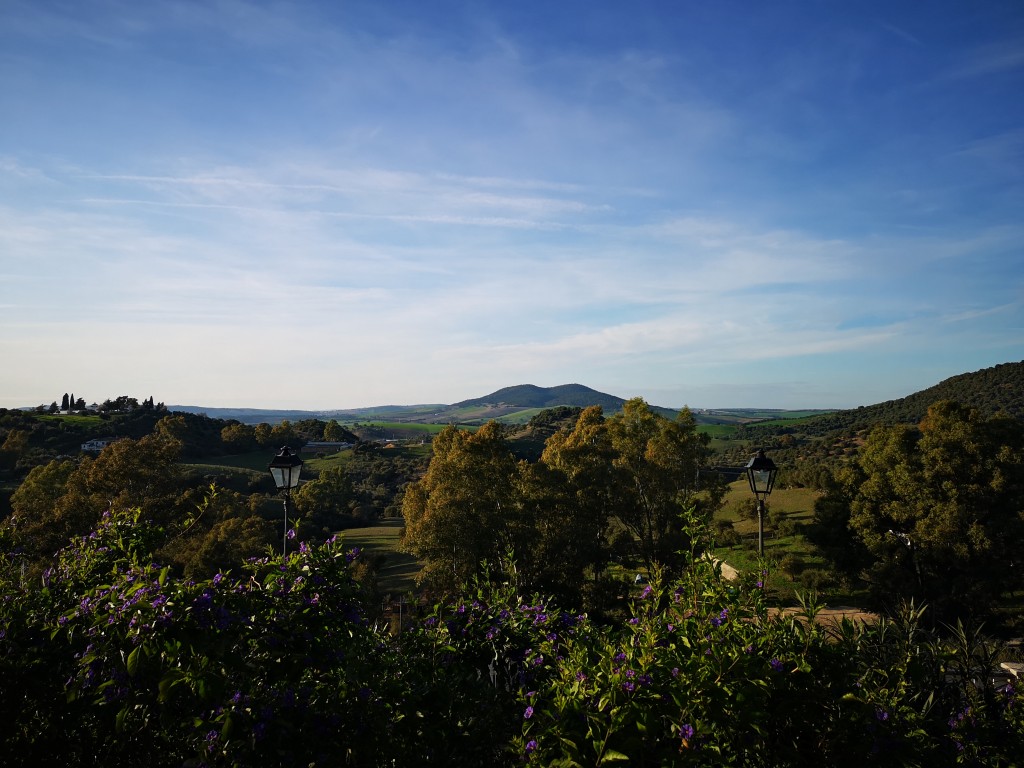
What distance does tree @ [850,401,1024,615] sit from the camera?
15820 mm

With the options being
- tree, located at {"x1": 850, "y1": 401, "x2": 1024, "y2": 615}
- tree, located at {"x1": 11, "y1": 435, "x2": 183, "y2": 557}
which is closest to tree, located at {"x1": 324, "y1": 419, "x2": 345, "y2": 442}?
tree, located at {"x1": 11, "y1": 435, "x2": 183, "y2": 557}

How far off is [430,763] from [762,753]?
4.96 ft

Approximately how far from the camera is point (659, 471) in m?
21.5

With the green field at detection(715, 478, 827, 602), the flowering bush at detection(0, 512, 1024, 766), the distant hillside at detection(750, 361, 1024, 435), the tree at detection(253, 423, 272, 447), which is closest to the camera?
the flowering bush at detection(0, 512, 1024, 766)

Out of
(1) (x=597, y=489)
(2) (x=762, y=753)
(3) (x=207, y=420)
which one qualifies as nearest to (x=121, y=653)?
(2) (x=762, y=753)

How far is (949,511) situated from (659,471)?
27.3 ft

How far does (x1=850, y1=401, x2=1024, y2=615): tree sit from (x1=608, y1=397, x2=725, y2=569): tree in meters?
5.56

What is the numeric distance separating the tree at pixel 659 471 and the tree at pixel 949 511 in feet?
18.3

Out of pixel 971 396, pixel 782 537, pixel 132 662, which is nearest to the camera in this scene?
pixel 132 662

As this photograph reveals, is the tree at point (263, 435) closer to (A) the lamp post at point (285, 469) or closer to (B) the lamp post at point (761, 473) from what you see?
(A) the lamp post at point (285, 469)

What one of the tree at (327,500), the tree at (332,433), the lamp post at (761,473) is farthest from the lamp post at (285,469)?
the tree at (332,433)

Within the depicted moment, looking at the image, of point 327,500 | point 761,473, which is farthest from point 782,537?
point 327,500

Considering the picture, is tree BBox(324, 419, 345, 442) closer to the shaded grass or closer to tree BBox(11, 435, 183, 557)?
the shaded grass

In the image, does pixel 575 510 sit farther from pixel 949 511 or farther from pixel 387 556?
pixel 387 556
